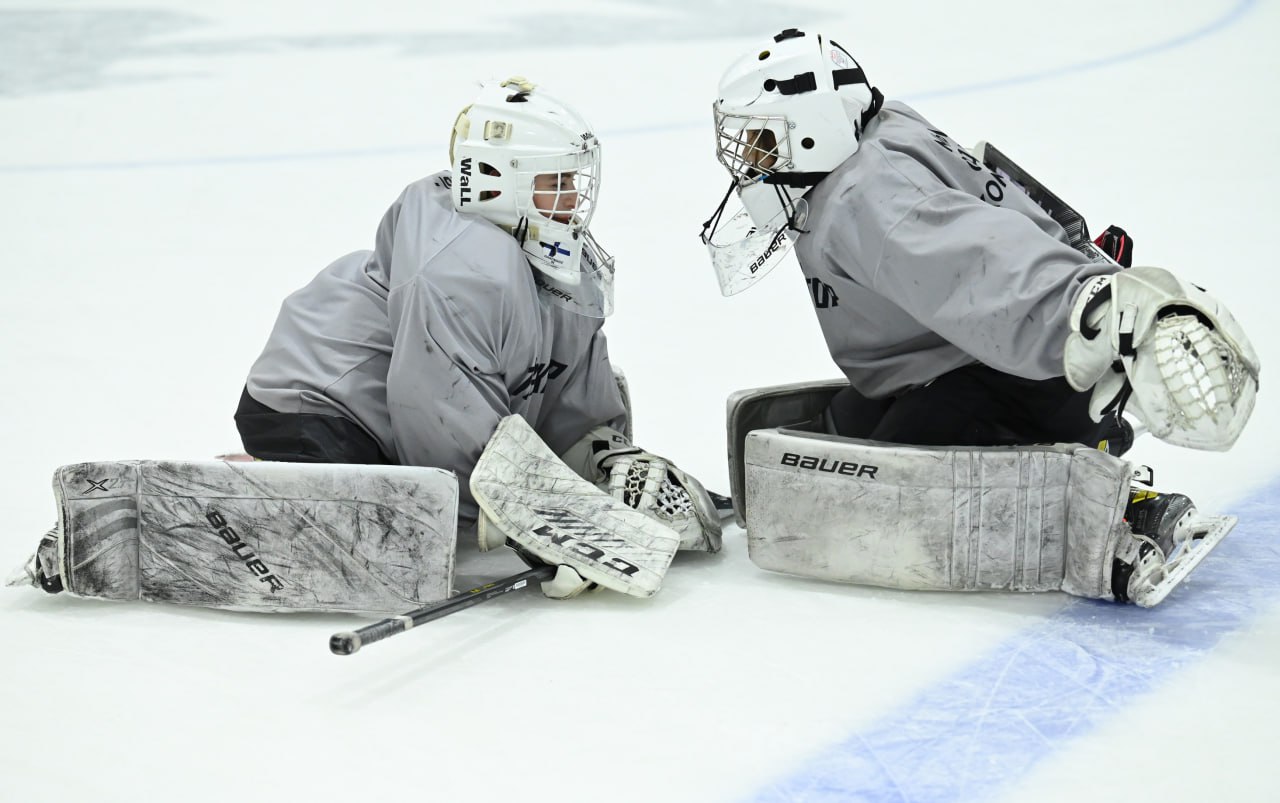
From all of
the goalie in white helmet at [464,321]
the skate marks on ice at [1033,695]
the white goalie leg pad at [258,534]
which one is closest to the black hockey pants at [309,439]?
the goalie in white helmet at [464,321]

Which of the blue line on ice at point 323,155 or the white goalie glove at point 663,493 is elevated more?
the blue line on ice at point 323,155

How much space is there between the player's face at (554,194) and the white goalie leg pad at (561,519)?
1.38 feet

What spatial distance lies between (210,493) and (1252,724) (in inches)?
66.0

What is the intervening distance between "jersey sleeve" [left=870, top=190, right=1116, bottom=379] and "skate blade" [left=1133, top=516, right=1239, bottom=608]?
431 millimetres

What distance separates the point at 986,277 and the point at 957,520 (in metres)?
0.46

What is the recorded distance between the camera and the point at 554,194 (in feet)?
8.90

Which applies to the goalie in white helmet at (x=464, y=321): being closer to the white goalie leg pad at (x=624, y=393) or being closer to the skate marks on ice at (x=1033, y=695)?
the white goalie leg pad at (x=624, y=393)

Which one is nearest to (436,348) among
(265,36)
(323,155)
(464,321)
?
(464,321)

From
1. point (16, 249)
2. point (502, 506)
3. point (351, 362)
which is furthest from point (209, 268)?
point (502, 506)

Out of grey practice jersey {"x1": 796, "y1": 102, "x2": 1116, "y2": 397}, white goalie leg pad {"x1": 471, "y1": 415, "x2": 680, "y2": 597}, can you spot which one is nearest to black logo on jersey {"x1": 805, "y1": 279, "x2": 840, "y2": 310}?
grey practice jersey {"x1": 796, "y1": 102, "x2": 1116, "y2": 397}

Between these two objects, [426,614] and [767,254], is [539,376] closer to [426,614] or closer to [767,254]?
[767,254]

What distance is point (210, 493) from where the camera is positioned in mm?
2430

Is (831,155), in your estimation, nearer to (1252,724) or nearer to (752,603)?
(752,603)

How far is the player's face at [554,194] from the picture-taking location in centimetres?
270
